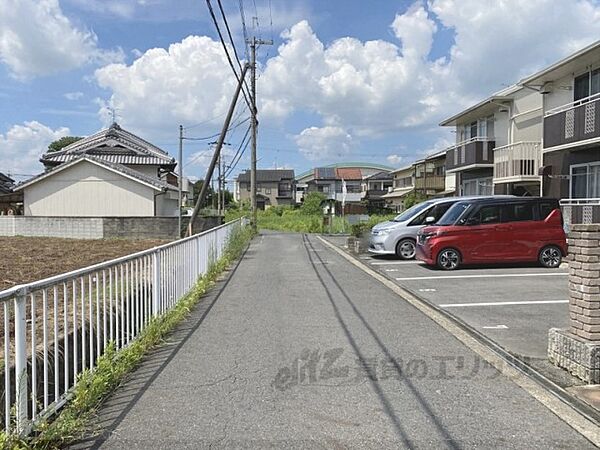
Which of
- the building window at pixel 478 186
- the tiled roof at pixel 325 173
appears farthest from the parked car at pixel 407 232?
the tiled roof at pixel 325 173

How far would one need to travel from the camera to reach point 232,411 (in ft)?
12.3

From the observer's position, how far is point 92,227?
933 inches

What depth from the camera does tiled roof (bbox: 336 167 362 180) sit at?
78625 millimetres

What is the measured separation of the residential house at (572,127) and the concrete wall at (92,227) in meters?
14.4

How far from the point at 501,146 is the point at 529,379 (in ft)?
61.5

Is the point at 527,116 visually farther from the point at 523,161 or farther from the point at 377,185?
the point at 377,185

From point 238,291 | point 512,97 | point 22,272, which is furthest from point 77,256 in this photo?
point 512,97

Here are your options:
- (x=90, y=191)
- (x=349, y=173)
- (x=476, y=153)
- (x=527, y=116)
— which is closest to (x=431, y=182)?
(x=476, y=153)

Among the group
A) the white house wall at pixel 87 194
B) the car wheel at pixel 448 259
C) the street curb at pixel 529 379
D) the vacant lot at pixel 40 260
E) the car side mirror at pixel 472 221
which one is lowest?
the street curb at pixel 529 379

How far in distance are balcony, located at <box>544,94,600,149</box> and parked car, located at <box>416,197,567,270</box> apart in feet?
10.4

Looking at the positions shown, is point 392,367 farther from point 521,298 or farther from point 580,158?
point 580,158

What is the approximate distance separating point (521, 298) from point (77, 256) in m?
11.8

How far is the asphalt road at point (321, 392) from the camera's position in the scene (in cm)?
336

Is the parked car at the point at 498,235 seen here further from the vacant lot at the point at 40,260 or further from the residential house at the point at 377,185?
the residential house at the point at 377,185
